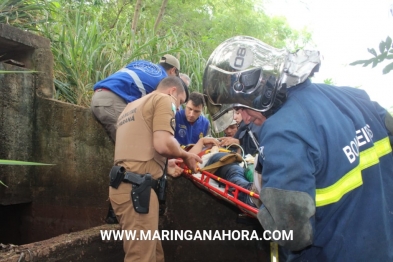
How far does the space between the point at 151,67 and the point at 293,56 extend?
8.01 feet

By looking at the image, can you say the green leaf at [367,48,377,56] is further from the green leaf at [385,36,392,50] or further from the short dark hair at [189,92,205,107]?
the short dark hair at [189,92,205,107]

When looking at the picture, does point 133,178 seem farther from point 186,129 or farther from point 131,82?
point 186,129

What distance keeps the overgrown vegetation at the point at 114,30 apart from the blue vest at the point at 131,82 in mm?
784

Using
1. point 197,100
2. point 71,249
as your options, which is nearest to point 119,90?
point 197,100

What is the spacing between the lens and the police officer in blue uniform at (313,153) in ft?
4.30

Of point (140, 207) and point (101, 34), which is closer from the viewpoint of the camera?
point (140, 207)

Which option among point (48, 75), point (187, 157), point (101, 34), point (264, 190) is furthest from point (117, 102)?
point (264, 190)

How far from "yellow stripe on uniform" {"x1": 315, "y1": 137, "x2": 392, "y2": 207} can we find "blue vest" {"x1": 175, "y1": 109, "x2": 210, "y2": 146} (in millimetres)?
2709

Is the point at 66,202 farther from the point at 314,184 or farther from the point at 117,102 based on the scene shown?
the point at 314,184

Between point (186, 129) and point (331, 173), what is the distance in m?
2.82

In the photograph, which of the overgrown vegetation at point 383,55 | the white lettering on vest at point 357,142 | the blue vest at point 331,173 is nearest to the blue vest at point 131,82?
the blue vest at point 331,173

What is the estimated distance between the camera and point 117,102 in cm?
368

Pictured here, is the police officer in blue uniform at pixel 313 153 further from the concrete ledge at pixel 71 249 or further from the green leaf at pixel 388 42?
the concrete ledge at pixel 71 249

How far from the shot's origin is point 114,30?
18.5 ft
